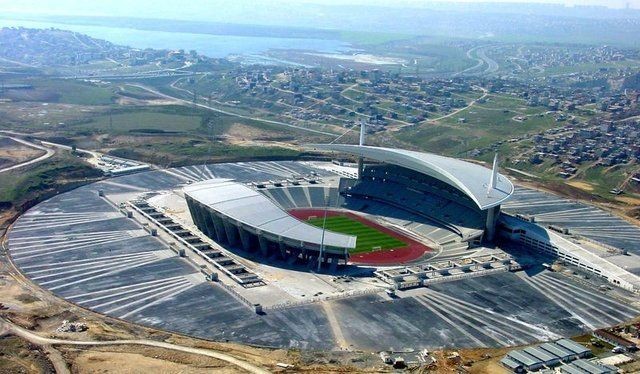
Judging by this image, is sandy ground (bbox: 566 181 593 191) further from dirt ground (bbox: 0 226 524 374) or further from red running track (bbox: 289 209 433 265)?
dirt ground (bbox: 0 226 524 374)

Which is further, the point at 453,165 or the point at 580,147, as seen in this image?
the point at 580,147

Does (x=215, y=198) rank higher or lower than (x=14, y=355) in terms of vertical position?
higher

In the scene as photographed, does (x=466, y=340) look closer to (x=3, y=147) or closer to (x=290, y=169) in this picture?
(x=290, y=169)

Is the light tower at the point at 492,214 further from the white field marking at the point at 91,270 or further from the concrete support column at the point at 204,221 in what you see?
the white field marking at the point at 91,270

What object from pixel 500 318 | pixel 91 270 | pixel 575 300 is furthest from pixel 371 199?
pixel 91 270

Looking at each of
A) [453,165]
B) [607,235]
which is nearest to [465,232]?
[453,165]

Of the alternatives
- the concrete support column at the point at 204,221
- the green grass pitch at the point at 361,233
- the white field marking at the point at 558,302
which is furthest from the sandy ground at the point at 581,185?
the concrete support column at the point at 204,221

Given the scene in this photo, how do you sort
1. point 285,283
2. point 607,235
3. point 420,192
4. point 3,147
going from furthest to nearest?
point 3,147 → point 420,192 → point 607,235 → point 285,283
